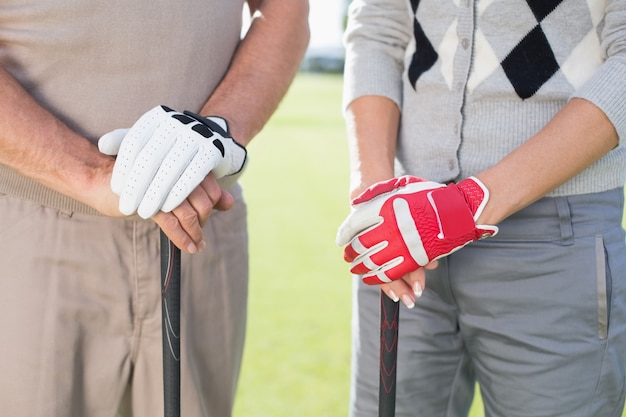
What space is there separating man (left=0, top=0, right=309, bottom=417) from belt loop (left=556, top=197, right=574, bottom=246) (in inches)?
28.5

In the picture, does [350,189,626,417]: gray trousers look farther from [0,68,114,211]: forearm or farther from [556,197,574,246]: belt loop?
[0,68,114,211]: forearm

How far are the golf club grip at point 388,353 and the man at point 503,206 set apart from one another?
0.15 ft

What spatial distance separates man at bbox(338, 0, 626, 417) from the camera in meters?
1.71

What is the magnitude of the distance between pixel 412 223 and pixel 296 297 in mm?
3922

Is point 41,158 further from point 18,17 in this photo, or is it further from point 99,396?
point 99,396

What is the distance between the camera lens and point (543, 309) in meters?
1.83

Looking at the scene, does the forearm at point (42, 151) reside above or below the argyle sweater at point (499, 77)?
below

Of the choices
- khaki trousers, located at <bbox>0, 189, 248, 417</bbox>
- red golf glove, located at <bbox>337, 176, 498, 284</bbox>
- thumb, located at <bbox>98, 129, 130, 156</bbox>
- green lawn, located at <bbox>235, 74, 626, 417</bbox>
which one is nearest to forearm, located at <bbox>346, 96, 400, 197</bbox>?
red golf glove, located at <bbox>337, 176, 498, 284</bbox>

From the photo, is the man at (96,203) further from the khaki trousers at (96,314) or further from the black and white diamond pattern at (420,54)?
the black and white diamond pattern at (420,54)

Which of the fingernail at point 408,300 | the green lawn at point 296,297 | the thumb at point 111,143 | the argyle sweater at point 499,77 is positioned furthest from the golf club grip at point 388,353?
the green lawn at point 296,297

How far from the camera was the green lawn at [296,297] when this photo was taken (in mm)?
3963

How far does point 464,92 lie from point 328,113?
22021 mm

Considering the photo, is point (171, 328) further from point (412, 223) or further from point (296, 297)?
point (296, 297)

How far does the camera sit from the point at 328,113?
936 inches
